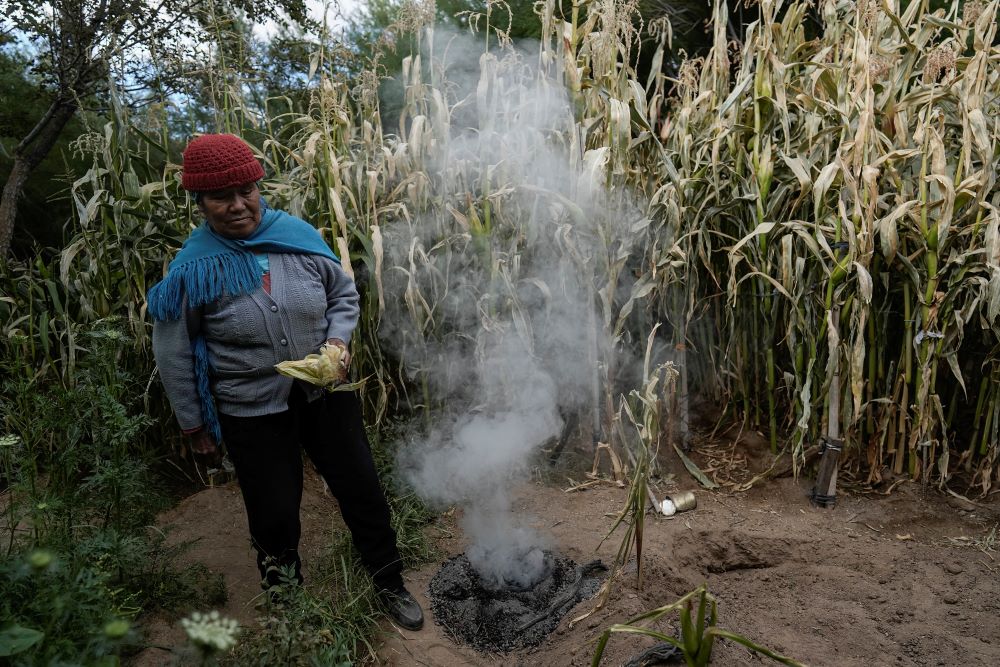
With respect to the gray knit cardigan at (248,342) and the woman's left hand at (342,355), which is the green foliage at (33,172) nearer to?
the gray knit cardigan at (248,342)

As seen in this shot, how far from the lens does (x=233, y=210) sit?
188 centimetres

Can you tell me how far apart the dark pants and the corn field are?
708 mm

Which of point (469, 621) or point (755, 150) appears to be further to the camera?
point (755, 150)

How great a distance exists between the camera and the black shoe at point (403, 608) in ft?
7.22

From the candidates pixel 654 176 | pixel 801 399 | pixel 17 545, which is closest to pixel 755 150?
pixel 654 176

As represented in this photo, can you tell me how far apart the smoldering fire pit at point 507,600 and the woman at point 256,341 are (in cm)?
51

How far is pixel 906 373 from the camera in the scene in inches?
100

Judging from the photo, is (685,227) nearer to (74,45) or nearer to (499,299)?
(499,299)

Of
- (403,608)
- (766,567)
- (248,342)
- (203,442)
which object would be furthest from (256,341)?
(766,567)

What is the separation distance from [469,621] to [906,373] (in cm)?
191

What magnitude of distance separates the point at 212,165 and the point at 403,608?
5.01 ft

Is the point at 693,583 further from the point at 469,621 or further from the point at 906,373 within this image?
the point at 906,373

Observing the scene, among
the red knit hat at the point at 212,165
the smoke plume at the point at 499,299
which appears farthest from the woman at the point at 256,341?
the smoke plume at the point at 499,299

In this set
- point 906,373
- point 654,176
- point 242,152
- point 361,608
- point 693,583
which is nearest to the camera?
→ point 242,152
